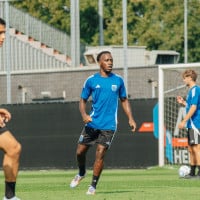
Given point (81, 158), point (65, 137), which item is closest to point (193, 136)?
point (81, 158)

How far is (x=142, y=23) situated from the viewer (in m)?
48.2

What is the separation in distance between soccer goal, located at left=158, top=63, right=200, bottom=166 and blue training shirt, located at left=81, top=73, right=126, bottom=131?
360 inches

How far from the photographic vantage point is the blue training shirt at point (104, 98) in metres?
13.9

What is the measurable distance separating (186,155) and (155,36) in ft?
82.3

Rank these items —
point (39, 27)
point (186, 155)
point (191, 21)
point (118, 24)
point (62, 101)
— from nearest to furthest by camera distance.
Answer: point (186, 155) < point (62, 101) < point (39, 27) < point (191, 21) < point (118, 24)

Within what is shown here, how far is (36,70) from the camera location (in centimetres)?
2747

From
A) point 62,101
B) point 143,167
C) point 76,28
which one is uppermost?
point 76,28

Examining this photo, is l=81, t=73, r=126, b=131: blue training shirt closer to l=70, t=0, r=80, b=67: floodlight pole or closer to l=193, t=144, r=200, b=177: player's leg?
l=193, t=144, r=200, b=177: player's leg

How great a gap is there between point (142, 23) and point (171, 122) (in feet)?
81.0

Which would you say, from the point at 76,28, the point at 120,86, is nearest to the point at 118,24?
the point at 76,28

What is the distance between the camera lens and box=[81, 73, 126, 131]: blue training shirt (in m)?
13.9

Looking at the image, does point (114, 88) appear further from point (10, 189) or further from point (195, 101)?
point (10, 189)

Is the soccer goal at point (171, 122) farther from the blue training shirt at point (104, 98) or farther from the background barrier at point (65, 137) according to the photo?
the blue training shirt at point (104, 98)

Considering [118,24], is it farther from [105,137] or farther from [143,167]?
[105,137]
